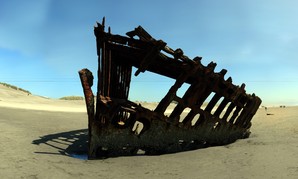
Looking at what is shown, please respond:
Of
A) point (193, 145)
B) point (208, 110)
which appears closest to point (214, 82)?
point (208, 110)

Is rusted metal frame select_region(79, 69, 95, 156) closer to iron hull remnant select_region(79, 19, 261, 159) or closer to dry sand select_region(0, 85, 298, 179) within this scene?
iron hull remnant select_region(79, 19, 261, 159)

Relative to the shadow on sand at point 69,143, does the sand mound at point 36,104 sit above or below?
above

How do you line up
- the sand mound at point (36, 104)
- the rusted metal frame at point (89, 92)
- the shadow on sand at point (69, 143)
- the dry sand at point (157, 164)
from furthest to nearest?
the sand mound at point (36, 104) → the shadow on sand at point (69, 143) → the rusted metal frame at point (89, 92) → the dry sand at point (157, 164)

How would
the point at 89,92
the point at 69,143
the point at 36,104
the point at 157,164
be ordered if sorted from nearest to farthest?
the point at 157,164, the point at 89,92, the point at 69,143, the point at 36,104

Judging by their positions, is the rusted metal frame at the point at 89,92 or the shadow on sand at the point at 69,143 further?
the shadow on sand at the point at 69,143

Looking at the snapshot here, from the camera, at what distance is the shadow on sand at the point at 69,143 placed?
24.0 ft

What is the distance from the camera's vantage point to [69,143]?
8.73 m

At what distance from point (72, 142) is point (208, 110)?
157 inches

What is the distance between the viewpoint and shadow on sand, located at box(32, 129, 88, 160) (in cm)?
732

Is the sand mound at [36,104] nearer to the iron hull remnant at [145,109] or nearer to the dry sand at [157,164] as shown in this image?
the iron hull remnant at [145,109]

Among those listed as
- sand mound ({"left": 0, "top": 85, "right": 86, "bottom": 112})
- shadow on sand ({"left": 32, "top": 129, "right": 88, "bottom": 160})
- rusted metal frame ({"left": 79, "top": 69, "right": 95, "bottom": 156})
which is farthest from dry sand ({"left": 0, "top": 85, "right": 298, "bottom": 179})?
sand mound ({"left": 0, "top": 85, "right": 86, "bottom": 112})

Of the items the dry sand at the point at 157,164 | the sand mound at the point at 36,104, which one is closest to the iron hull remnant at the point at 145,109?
the dry sand at the point at 157,164

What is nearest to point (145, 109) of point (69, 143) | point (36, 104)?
point (69, 143)

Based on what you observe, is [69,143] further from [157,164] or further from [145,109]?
[157,164]
